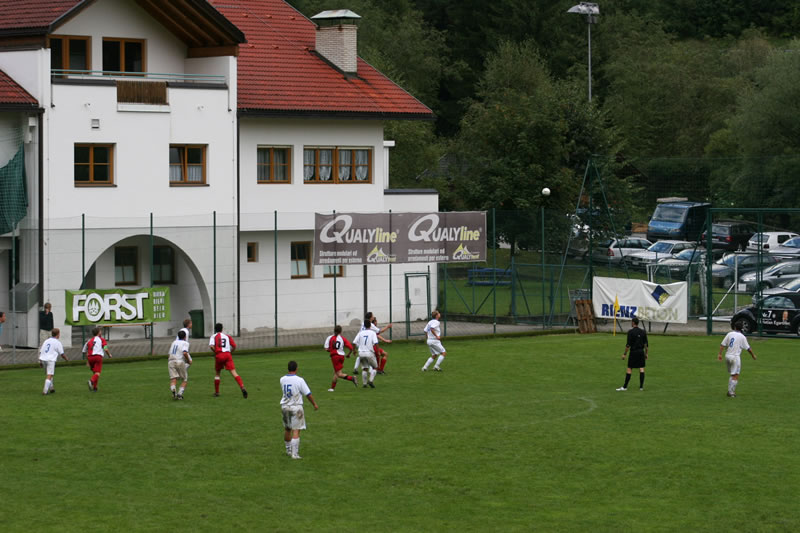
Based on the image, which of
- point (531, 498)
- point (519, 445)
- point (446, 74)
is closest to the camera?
point (531, 498)

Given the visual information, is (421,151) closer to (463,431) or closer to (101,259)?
(101,259)

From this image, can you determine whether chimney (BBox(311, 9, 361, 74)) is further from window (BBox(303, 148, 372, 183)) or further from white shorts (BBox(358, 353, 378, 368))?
white shorts (BBox(358, 353, 378, 368))

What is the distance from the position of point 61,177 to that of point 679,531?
27.5 m

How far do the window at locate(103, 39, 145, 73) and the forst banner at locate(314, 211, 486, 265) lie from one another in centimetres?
884

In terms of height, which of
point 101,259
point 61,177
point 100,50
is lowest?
point 101,259

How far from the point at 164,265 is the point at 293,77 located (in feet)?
29.4

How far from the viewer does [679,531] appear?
1761cm

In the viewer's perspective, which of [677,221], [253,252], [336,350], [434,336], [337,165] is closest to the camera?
[336,350]

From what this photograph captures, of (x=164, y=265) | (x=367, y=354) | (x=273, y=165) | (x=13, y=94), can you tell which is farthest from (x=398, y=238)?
(x=13, y=94)

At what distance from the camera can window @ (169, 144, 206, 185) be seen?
141ft

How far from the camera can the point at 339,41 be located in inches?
1944

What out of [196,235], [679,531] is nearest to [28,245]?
[196,235]

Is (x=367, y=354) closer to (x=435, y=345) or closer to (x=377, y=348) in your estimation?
(x=377, y=348)

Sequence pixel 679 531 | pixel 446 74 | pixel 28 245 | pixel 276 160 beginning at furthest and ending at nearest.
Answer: pixel 446 74 < pixel 276 160 < pixel 28 245 < pixel 679 531
